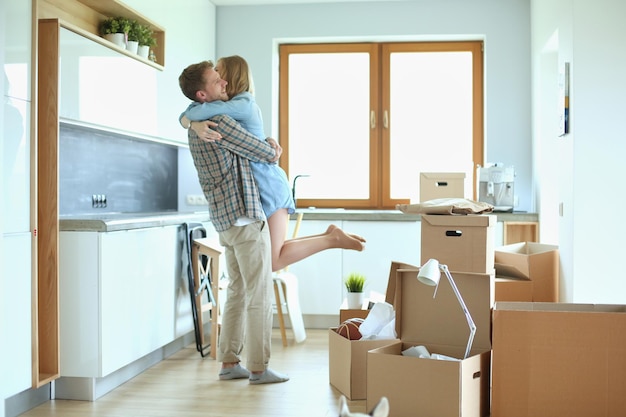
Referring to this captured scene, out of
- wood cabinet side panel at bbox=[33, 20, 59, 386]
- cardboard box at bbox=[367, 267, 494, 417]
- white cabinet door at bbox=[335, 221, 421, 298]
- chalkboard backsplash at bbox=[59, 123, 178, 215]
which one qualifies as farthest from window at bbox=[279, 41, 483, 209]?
wood cabinet side panel at bbox=[33, 20, 59, 386]

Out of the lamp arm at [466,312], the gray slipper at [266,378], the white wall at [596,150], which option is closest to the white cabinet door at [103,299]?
the gray slipper at [266,378]

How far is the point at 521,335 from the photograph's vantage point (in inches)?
120

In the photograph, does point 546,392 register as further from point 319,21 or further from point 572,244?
point 319,21

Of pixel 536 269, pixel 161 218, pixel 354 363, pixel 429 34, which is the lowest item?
pixel 354 363

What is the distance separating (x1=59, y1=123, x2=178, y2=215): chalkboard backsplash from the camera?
439cm

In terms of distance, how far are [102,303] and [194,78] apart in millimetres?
1154

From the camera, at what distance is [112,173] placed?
4945mm

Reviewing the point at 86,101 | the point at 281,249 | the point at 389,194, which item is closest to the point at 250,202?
the point at 281,249

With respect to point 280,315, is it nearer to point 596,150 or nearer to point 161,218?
point 161,218

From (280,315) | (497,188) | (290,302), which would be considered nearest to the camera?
(280,315)

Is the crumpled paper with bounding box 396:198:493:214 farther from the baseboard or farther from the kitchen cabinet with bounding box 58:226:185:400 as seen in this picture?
the baseboard

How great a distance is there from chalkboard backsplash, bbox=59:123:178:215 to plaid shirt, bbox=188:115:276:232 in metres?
0.84

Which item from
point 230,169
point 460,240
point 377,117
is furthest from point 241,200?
point 377,117

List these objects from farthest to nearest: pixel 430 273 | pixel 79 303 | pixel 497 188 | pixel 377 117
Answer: pixel 377 117
pixel 497 188
pixel 79 303
pixel 430 273
